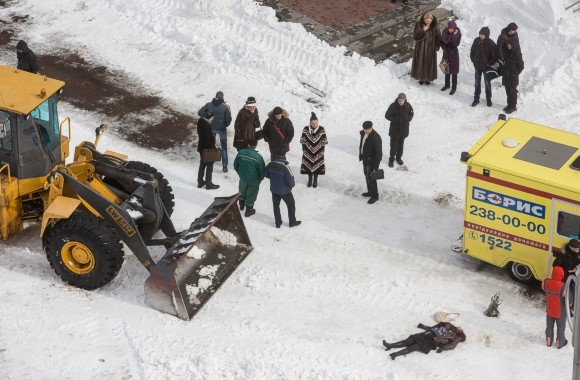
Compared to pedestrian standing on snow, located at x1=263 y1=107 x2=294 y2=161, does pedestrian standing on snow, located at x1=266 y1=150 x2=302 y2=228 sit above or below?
below

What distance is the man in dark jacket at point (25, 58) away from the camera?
19.0 m

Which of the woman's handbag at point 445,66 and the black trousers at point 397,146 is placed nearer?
the black trousers at point 397,146

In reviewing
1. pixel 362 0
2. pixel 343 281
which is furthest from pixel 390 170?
pixel 362 0

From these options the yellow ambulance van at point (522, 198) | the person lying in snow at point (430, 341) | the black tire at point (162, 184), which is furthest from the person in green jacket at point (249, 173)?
the person lying in snow at point (430, 341)

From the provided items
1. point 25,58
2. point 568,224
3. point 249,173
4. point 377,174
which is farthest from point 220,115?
point 568,224

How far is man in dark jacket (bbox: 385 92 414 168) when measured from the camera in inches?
664

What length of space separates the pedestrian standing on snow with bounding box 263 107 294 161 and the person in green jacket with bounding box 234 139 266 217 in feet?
1.36

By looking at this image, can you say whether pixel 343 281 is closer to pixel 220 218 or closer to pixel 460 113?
pixel 220 218

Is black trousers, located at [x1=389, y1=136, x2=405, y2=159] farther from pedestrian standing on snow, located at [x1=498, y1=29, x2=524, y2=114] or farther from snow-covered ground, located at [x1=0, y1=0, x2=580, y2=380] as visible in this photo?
pedestrian standing on snow, located at [x1=498, y1=29, x2=524, y2=114]

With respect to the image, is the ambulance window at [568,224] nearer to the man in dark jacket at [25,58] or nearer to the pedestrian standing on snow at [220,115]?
the pedestrian standing on snow at [220,115]

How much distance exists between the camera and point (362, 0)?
2177cm

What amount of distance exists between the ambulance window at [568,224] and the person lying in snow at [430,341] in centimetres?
205

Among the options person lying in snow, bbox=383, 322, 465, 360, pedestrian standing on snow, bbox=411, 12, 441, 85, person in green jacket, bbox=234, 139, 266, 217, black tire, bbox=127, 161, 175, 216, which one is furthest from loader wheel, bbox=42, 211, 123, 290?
pedestrian standing on snow, bbox=411, 12, 441, 85

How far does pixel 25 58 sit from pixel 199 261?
7.01m
